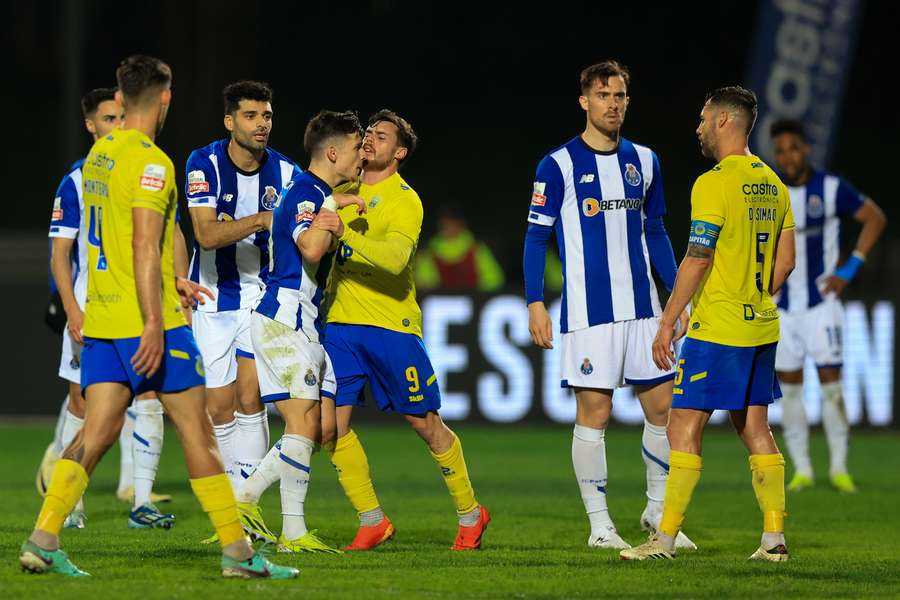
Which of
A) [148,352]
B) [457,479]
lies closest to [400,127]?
[457,479]

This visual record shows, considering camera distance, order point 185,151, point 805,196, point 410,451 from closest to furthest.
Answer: point 805,196 → point 410,451 → point 185,151

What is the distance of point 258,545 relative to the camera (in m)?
7.55

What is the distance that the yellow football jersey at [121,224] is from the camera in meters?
6.02

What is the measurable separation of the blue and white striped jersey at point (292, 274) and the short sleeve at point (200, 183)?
2.44 feet

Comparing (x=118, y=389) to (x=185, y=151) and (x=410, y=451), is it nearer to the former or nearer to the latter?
(x=410, y=451)

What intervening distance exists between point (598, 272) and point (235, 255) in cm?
189

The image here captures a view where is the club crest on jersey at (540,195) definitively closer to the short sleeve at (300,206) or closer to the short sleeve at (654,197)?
the short sleeve at (654,197)

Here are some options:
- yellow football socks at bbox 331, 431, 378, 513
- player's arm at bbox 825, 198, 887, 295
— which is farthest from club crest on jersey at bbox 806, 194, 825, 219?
yellow football socks at bbox 331, 431, 378, 513

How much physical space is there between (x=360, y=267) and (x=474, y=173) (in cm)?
2278

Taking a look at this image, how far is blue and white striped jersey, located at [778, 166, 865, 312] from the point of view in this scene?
440 inches

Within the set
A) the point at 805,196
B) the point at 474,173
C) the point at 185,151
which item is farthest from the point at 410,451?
the point at 474,173

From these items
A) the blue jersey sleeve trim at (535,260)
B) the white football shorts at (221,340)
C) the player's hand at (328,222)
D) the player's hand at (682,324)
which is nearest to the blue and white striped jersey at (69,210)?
the white football shorts at (221,340)

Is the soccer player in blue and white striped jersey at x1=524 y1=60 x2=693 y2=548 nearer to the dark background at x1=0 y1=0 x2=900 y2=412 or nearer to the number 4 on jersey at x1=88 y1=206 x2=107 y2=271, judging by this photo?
the number 4 on jersey at x1=88 y1=206 x2=107 y2=271

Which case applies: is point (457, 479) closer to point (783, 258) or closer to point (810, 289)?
point (783, 258)
